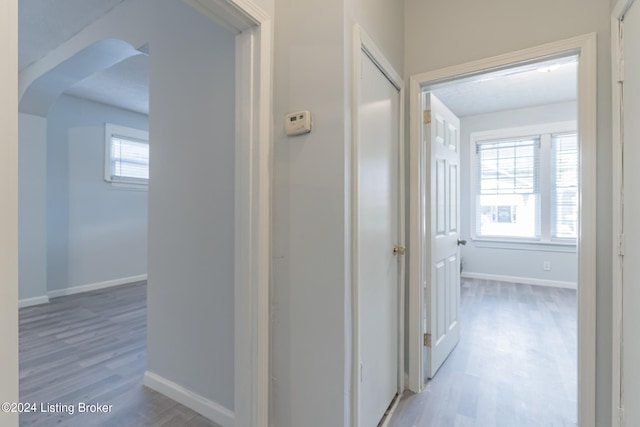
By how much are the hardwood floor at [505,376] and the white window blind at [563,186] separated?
1.51 meters

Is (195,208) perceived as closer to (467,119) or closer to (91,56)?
(91,56)

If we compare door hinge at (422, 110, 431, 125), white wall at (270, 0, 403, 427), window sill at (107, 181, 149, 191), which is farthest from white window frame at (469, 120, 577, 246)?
window sill at (107, 181, 149, 191)

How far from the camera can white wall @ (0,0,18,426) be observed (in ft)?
2.10

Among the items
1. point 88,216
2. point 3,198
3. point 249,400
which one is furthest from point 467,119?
point 88,216

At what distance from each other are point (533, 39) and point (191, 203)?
214cm

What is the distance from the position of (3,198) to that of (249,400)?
3.87 ft

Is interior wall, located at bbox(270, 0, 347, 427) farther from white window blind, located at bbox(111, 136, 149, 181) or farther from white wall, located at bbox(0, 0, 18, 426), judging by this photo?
white window blind, located at bbox(111, 136, 149, 181)

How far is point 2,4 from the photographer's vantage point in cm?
64

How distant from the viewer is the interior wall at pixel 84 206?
406 centimetres

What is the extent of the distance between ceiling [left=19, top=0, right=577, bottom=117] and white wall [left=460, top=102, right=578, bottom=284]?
0.16 meters

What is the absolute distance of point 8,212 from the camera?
66cm

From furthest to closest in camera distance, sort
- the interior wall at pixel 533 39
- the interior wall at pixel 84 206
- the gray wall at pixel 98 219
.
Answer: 1. the gray wall at pixel 98 219
2. the interior wall at pixel 84 206
3. the interior wall at pixel 533 39
